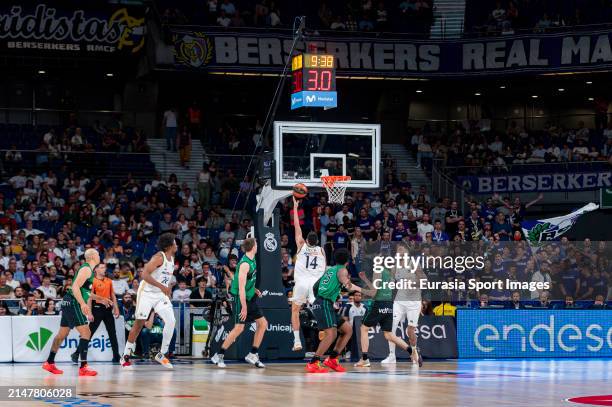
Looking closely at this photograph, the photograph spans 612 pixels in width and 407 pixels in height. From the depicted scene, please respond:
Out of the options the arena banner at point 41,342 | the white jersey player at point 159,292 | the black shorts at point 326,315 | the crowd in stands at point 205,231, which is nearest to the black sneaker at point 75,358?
the arena banner at point 41,342

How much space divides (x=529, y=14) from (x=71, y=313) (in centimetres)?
2772

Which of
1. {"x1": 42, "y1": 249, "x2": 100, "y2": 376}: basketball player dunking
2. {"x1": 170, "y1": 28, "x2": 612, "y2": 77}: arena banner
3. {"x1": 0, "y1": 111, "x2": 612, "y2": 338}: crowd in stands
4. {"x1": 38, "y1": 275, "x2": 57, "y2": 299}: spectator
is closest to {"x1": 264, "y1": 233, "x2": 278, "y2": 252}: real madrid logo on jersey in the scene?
{"x1": 0, "y1": 111, "x2": 612, "y2": 338}: crowd in stands

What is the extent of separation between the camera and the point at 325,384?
1585 cm

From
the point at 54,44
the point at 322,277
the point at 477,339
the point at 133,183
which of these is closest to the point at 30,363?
the point at 322,277

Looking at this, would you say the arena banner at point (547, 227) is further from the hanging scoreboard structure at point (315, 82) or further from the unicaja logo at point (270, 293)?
the unicaja logo at point (270, 293)

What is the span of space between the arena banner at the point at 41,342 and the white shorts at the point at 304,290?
4.65m

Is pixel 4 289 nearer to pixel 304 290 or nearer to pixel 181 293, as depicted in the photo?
pixel 181 293

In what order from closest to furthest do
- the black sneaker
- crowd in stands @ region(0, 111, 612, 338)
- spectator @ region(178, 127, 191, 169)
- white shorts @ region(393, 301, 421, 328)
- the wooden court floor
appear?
the wooden court floor
the black sneaker
white shorts @ region(393, 301, 421, 328)
crowd in stands @ region(0, 111, 612, 338)
spectator @ region(178, 127, 191, 169)

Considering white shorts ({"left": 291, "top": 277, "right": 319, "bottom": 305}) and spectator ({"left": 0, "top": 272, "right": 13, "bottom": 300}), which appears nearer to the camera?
white shorts ({"left": 291, "top": 277, "right": 319, "bottom": 305})

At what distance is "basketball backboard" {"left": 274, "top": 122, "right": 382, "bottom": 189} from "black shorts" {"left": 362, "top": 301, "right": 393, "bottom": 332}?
3.24 meters

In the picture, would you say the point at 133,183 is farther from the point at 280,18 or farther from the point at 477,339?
the point at 477,339

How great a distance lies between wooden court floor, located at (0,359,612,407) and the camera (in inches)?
520

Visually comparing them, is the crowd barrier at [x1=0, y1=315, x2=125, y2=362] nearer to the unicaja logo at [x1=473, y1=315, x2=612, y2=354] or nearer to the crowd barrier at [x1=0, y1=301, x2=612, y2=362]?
the crowd barrier at [x1=0, y1=301, x2=612, y2=362]

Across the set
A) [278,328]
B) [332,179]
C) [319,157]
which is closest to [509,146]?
[319,157]
